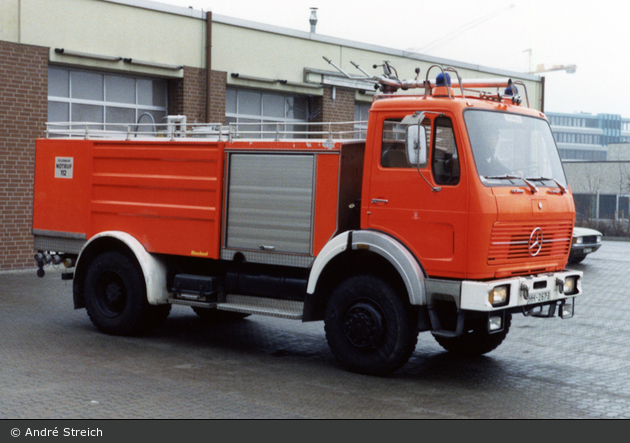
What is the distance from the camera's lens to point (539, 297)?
8102 mm

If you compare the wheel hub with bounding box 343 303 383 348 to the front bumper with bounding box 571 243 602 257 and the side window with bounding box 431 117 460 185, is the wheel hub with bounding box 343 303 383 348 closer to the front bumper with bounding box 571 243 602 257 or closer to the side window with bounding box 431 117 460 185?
the side window with bounding box 431 117 460 185

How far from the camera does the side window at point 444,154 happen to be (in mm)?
7746

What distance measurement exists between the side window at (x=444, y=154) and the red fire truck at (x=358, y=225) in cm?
1

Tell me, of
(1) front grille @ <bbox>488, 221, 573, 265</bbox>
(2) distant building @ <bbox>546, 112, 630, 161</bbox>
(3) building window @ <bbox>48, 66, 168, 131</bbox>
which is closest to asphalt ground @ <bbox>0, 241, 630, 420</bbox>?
(1) front grille @ <bbox>488, 221, 573, 265</bbox>

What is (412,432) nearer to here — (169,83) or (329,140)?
(329,140)

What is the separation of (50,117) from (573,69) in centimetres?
13757

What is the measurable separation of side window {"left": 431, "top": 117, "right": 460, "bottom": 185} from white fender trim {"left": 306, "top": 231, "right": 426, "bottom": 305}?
2.50 feet

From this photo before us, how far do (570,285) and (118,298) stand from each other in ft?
17.3

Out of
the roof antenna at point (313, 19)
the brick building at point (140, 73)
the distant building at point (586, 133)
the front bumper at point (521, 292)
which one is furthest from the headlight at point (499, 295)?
the distant building at point (586, 133)

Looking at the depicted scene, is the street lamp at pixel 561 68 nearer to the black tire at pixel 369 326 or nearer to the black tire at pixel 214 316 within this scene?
the black tire at pixel 214 316

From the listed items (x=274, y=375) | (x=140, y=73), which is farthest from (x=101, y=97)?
(x=274, y=375)

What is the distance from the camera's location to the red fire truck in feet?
25.5

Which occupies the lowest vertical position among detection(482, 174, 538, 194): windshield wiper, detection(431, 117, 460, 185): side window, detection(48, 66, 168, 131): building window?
detection(482, 174, 538, 194): windshield wiper

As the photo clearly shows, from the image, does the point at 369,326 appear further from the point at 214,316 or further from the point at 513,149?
the point at 214,316
